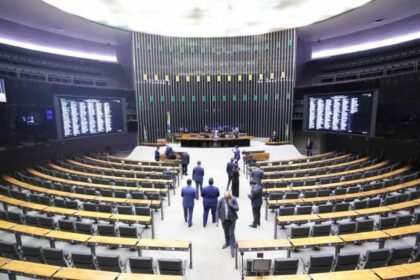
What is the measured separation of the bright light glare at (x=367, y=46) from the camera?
→ 1439 cm

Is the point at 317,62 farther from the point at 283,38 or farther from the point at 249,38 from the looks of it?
the point at 249,38

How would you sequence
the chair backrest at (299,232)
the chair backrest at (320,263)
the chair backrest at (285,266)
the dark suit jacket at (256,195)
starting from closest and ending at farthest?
the chair backrest at (285,266) → the chair backrest at (320,263) → the chair backrest at (299,232) → the dark suit jacket at (256,195)

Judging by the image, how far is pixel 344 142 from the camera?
49.7 ft

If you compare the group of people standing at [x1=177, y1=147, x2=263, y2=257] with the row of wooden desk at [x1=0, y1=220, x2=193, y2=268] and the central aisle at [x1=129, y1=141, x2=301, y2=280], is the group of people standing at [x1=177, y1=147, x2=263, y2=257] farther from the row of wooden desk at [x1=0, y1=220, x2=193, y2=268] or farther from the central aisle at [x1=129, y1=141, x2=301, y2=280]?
the row of wooden desk at [x1=0, y1=220, x2=193, y2=268]

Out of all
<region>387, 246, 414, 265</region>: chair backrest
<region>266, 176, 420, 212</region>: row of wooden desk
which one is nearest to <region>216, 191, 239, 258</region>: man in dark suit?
<region>266, 176, 420, 212</region>: row of wooden desk

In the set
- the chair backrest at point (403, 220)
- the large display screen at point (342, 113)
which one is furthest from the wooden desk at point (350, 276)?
the large display screen at point (342, 113)

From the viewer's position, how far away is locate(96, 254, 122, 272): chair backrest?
3.85 meters

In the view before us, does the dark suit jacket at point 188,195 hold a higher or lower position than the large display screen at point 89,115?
lower

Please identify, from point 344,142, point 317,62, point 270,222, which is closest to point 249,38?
point 317,62

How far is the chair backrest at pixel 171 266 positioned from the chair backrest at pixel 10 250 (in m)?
2.81

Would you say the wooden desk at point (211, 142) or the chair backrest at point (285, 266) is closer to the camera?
the chair backrest at point (285, 266)

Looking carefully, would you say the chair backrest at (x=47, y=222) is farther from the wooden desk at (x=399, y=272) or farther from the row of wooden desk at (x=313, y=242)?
the wooden desk at (x=399, y=272)

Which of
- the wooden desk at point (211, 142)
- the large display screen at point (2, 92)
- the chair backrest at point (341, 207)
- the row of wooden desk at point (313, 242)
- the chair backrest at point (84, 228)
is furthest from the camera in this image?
the wooden desk at point (211, 142)

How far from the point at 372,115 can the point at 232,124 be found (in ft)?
35.3
